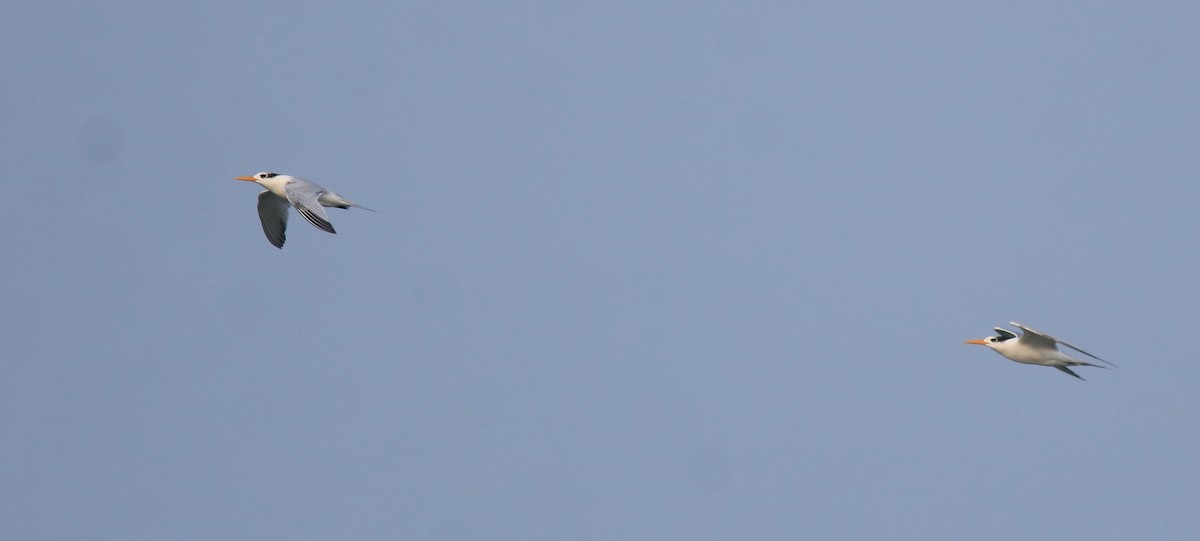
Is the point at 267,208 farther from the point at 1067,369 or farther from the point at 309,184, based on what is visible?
the point at 1067,369

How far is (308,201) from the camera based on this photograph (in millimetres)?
33469

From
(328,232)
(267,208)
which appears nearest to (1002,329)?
(328,232)

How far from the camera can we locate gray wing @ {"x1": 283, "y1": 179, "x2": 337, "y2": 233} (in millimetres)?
31598

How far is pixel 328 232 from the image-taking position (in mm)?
30484

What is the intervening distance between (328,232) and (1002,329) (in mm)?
15086

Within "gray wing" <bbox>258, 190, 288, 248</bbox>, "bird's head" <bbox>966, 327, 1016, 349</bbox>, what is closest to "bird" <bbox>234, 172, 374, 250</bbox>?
"gray wing" <bbox>258, 190, 288, 248</bbox>

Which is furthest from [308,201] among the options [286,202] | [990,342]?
[990,342]

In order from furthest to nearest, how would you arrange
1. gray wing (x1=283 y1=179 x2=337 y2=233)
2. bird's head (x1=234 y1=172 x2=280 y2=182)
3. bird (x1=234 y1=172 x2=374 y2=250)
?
bird's head (x1=234 y1=172 x2=280 y2=182)
bird (x1=234 y1=172 x2=374 y2=250)
gray wing (x1=283 y1=179 x2=337 y2=233)

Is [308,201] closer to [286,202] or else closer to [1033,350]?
[286,202]

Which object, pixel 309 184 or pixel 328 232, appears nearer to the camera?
pixel 328 232

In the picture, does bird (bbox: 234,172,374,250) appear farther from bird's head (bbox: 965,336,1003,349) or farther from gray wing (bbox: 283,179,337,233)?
bird's head (bbox: 965,336,1003,349)

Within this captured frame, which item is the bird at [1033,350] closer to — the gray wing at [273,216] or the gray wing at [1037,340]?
the gray wing at [1037,340]

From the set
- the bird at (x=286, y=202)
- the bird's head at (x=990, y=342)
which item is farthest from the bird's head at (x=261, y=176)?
the bird's head at (x=990, y=342)

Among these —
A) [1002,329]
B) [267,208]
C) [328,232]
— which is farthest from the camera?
[267,208]
